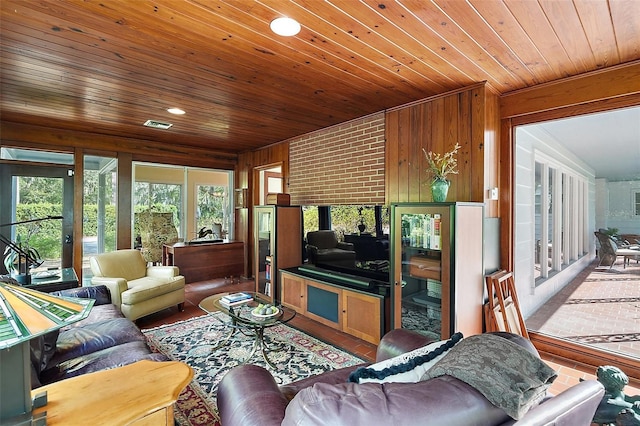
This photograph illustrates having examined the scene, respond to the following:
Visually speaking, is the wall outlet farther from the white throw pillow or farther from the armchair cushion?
the armchair cushion

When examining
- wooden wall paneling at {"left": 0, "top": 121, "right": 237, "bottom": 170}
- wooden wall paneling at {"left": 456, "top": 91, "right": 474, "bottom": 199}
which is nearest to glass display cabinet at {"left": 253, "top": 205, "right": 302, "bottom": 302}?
wooden wall paneling at {"left": 0, "top": 121, "right": 237, "bottom": 170}

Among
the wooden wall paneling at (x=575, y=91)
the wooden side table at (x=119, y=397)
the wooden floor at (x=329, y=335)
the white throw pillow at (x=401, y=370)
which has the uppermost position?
the wooden wall paneling at (x=575, y=91)

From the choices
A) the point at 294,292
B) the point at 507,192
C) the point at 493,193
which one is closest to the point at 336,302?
the point at 294,292

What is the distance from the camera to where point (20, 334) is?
803 mm

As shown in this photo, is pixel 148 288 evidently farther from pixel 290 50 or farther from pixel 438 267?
pixel 438 267

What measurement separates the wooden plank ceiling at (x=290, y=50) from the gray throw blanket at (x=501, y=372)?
1.70 meters

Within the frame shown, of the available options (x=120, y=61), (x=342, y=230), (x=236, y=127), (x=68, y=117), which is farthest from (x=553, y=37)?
(x=68, y=117)

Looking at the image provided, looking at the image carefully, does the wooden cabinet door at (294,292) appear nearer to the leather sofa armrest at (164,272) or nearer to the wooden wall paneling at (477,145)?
the leather sofa armrest at (164,272)

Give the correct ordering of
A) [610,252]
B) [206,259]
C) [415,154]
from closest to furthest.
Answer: [610,252] < [415,154] < [206,259]

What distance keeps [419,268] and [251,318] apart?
4.97 ft

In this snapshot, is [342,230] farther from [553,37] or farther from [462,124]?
[553,37]

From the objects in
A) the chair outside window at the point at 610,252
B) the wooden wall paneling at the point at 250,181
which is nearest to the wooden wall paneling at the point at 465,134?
the chair outside window at the point at 610,252

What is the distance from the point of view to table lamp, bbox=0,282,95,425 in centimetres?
82

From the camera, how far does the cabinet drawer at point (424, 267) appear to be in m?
2.60
